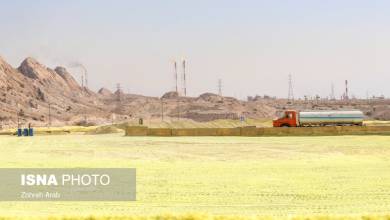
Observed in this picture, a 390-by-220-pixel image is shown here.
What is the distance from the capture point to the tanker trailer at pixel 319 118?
6062 centimetres

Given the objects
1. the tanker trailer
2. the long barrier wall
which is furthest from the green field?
the tanker trailer

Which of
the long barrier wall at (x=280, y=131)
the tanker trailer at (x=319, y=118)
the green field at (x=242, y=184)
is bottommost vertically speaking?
the green field at (x=242, y=184)

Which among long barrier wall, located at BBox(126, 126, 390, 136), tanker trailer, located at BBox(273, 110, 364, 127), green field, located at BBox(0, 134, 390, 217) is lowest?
green field, located at BBox(0, 134, 390, 217)

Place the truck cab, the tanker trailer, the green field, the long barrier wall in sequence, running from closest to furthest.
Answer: the green field, the long barrier wall, the tanker trailer, the truck cab

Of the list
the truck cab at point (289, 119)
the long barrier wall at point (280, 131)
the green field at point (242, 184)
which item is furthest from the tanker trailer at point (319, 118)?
the green field at point (242, 184)

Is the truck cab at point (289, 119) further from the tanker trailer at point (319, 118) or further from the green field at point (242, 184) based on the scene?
the green field at point (242, 184)

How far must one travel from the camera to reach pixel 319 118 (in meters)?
60.8

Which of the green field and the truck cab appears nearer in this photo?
the green field

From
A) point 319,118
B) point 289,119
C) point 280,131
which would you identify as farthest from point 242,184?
point 319,118

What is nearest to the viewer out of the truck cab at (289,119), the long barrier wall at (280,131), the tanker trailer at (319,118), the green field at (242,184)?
the green field at (242,184)

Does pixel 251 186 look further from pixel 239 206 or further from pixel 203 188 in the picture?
pixel 239 206

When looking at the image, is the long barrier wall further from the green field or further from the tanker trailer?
the green field

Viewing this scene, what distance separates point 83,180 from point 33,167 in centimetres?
636

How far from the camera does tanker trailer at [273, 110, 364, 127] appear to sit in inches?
2387
